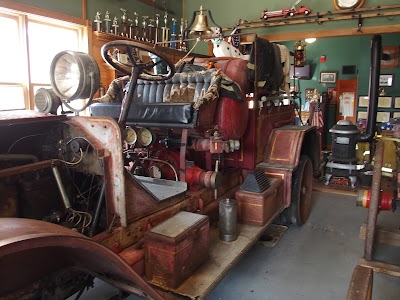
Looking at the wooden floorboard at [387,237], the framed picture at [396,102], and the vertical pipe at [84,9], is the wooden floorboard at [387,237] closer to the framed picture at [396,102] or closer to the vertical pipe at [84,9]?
the vertical pipe at [84,9]

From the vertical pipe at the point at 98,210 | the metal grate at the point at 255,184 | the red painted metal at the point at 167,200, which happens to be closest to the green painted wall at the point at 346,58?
the red painted metal at the point at 167,200

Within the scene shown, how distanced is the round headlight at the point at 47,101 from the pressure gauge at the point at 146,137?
0.81 m

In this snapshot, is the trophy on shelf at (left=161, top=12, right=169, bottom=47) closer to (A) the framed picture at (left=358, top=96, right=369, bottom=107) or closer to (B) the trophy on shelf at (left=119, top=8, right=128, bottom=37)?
(B) the trophy on shelf at (left=119, top=8, right=128, bottom=37)

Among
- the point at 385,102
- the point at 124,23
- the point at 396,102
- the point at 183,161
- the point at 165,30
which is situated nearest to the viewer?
the point at 183,161

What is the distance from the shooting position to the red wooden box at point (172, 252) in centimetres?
186

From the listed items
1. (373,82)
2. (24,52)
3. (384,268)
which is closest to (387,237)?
(384,268)

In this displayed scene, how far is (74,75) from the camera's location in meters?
1.93

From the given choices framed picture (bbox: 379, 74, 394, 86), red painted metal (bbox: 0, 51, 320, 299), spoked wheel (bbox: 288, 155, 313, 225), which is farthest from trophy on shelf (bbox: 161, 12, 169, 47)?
framed picture (bbox: 379, 74, 394, 86)

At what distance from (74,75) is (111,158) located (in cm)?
52

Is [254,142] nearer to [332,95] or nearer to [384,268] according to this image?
[384,268]

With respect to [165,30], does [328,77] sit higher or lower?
lower

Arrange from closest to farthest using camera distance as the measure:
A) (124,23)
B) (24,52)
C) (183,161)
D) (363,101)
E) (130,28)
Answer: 1. (183,161)
2. (24,52)
3. (124,23)
4. (130,28)
5. (363,101)

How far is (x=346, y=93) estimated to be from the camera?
10.1 metres

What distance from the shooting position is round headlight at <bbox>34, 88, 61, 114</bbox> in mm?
2023
